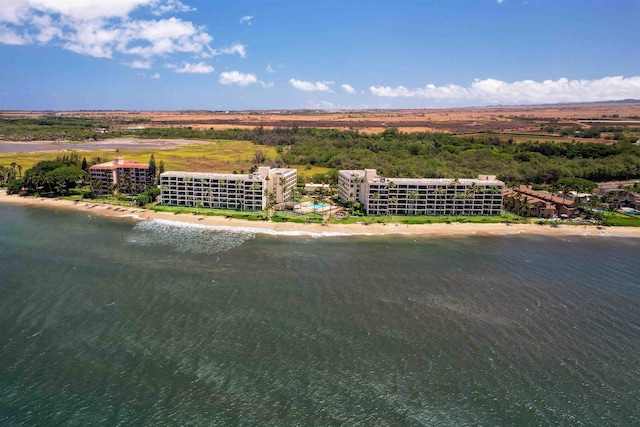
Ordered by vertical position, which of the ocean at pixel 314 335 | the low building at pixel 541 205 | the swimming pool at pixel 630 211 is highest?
the low building at pixel 541 205

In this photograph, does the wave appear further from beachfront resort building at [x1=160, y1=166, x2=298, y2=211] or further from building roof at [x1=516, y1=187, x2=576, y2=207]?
building roof at [x1=516, y1=187, x2=576, y2=207]

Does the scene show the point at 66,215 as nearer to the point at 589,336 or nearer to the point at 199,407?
the point at 199,407

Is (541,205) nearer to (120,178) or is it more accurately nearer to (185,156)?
(120,178)

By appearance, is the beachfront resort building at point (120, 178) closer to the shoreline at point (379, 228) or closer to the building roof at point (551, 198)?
the shoreline at point (379, 228)

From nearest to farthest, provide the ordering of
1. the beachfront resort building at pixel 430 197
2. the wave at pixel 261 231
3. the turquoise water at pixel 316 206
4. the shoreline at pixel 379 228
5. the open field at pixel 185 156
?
the wave at pixel 261 231
the shoreline at pixel 379 228
the beachfront resort building at pixel 430 197
the turquoise water at pixel 316 206
the open field at pixel 185 156

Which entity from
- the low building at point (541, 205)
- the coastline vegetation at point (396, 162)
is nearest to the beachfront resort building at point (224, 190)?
the coastline vegetation at point (396, 162)

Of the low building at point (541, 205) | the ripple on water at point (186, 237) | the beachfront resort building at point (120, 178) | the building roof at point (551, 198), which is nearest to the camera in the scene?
the ripple on water at point (186, 237)

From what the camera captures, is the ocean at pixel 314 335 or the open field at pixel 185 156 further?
the open field at pixel 185 156
